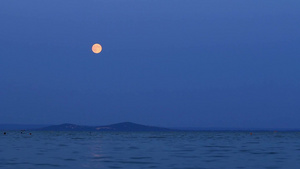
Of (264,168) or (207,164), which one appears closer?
(264,168)

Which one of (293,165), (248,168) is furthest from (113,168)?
(293,165)

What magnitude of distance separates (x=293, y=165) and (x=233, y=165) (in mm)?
6131

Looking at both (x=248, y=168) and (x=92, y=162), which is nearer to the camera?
(x=248, y=168)

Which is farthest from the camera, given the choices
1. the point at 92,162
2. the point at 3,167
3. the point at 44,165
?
the point at 92,162

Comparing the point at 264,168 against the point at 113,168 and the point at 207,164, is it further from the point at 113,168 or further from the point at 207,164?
the point at 113,168

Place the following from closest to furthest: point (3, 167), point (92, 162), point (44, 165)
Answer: point (3, 167) < point (44, 165) < point (92, 162)

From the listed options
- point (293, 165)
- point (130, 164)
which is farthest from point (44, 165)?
point (293, 165)

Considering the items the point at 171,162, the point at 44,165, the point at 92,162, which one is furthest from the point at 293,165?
the point at 44,165

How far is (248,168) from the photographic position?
42719 millimetres

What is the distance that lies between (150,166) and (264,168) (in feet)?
35.9

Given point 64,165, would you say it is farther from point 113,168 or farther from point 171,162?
point 171,162

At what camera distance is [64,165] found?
4419cm

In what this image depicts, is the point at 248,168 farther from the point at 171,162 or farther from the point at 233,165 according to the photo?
the point at 171,162

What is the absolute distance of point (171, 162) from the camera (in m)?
48.0
